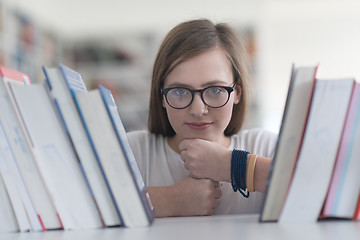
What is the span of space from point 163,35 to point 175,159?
13.3 feet

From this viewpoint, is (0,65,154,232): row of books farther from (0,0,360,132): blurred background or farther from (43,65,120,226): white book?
(0,0,360,132): blurred background

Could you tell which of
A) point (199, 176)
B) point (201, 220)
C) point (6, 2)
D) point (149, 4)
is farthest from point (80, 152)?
point (149, 4)

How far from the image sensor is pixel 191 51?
1023 mm

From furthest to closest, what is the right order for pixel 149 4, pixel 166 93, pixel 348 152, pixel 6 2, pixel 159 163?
1. pixel 149 4
2. pixel 6 2
3. pixel 159 163
4. pixel 166 93
5. pixel 348 152

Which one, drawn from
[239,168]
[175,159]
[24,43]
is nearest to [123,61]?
[24,43]

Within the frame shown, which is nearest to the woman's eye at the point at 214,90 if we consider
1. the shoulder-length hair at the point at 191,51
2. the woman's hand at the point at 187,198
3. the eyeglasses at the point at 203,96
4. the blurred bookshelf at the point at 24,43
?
the eyeglasses at the point at 203,96

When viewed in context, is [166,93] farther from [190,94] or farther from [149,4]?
[149,4]

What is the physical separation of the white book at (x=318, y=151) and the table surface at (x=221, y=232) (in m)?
0.03

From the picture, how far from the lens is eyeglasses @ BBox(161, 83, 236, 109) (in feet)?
3.27

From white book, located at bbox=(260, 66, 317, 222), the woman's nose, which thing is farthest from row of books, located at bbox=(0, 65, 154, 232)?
the woman's nose

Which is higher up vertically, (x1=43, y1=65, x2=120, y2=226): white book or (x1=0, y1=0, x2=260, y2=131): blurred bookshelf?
(x1=43, y1=65, x2=120, y2=226): white book

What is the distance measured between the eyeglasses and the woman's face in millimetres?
10

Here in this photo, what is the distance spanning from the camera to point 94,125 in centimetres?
63

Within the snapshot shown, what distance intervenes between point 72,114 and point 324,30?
17.6ft
